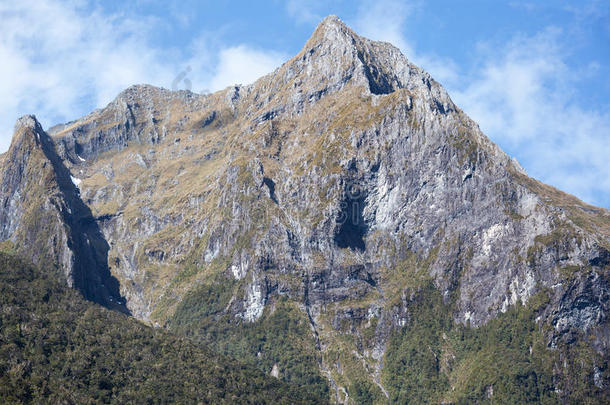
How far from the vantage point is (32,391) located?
199 m

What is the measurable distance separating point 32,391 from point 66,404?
10.6 m

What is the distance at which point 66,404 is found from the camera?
199500 millimetres

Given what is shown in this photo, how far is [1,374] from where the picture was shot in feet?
655

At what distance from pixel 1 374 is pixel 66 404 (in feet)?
69.4

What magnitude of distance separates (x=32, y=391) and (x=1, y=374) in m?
10.6
